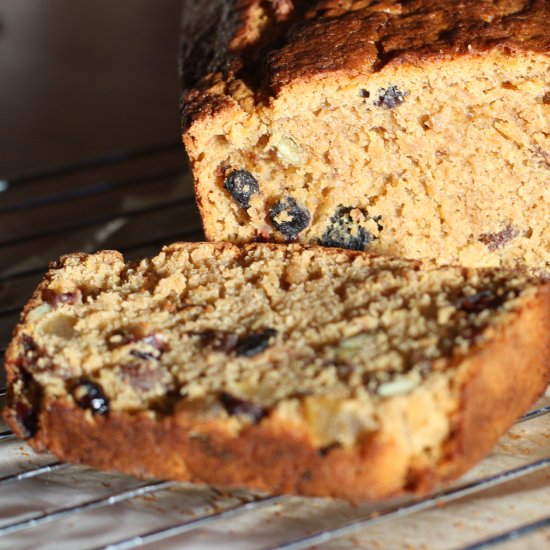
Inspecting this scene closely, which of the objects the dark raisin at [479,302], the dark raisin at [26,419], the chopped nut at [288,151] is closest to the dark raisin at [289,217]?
the chopped nut at [288,151]

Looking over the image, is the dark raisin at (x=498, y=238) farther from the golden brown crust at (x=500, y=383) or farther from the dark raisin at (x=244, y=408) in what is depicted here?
the dark raisin at (x=244, y=408)

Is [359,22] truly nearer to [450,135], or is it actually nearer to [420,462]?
[450,135]

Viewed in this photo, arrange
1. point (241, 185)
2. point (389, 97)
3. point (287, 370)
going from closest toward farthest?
point (287, 370) → point (389, 97) → point (241, 185)

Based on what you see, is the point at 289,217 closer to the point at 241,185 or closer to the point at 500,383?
the point at 241,185

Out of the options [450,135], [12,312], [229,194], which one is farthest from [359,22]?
[12,312]

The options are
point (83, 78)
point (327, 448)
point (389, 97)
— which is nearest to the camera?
point (327, 448)

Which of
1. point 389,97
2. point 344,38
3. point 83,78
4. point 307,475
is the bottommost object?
point 307,475

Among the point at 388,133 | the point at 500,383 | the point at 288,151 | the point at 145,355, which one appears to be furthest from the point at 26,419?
the point at 388,133
